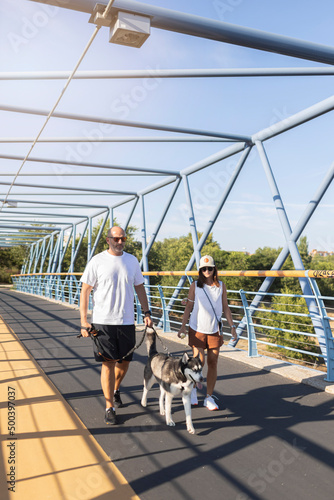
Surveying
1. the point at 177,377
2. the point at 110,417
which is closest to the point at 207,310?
the point at 177,377

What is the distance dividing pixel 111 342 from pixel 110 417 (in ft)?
2.11

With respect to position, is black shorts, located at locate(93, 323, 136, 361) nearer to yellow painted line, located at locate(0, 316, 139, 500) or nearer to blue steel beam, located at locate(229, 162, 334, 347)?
yellow painted line, located at locate(0, 316, 139, 500)

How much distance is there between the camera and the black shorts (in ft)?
13.1

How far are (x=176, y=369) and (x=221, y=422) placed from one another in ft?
2.16

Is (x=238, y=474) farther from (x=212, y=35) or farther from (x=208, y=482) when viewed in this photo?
(x=212, y=35)

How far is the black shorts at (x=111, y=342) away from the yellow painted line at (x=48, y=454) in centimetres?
61

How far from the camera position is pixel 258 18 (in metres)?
5.87

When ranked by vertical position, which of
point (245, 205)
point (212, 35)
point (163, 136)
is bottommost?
point (212, 35)

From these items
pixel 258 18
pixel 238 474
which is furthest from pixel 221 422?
pixel 258 18

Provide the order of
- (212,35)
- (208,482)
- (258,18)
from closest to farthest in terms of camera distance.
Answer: (208,482) → (212,35) → (258,18)

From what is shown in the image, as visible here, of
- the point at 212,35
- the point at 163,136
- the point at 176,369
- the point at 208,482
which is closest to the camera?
the point at 208,482

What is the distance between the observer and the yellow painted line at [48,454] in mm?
2643

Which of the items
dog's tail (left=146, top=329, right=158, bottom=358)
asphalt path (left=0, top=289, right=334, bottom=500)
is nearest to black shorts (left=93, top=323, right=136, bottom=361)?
dog's tail (left=146, top=329, right=158, bottom=358)

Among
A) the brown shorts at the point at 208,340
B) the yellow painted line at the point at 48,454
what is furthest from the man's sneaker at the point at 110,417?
the brown shorts at the point at 208,340
